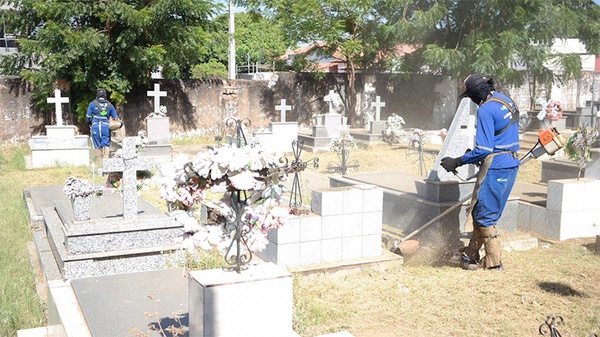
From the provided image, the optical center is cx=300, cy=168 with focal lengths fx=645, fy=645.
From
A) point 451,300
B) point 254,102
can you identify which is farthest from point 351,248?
point 254,102

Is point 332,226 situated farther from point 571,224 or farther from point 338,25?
point 338,25

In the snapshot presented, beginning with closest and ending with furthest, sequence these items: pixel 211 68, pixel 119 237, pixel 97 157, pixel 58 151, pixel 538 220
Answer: pixel 119 237 < pixel 538 220 < pixel 58 151 < pixel 97 157 < pixel 211 68

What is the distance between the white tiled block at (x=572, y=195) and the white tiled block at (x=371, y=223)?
2629 mm

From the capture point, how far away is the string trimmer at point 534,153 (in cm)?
625

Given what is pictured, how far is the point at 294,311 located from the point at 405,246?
2.33 m

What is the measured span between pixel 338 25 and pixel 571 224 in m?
14.9

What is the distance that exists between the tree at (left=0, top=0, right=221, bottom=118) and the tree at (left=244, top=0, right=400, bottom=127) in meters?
3.82

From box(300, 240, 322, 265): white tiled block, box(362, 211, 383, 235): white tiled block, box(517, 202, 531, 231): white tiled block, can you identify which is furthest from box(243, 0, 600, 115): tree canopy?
box(300, 240, 322, 265): white tiled block

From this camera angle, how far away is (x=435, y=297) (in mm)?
5352

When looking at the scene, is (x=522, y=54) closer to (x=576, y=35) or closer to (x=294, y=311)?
(x=576, y=35)

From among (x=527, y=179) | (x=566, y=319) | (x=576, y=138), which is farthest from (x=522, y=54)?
(x=566, y=319)

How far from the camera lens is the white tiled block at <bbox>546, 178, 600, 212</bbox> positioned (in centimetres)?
771

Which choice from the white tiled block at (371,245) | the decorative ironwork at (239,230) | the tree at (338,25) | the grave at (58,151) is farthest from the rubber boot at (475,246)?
the tree at (338,25)

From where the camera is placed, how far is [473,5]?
21938 mm
